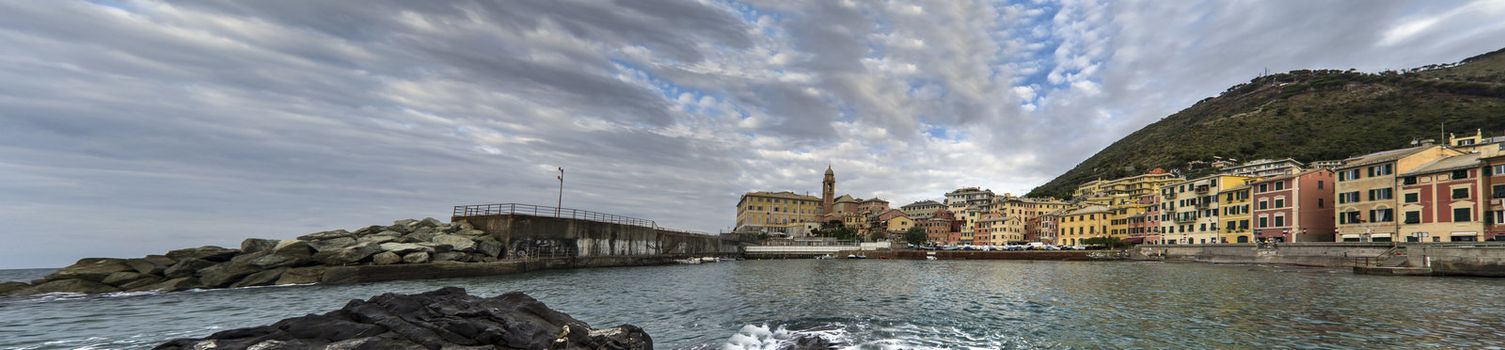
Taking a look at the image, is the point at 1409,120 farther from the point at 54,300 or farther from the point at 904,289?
the point at 54,300

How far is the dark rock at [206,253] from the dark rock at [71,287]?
4.07 meters

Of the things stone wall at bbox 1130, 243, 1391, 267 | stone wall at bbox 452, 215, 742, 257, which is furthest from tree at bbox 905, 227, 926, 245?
stone wall at bbox 452, 215, 742, 257

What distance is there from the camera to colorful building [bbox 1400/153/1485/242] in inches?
1828

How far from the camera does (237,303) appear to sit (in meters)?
22.1

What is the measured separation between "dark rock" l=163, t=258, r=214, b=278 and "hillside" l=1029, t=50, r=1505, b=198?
17375 centimetres

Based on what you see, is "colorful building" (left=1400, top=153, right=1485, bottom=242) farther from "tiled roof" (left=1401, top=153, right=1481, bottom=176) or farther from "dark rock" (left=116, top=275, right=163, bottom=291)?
"dark rock" (left=116, top=275, right=163, bottom=291)

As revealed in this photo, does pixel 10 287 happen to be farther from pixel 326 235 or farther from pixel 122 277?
pixel 326 235

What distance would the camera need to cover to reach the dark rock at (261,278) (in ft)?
94.8

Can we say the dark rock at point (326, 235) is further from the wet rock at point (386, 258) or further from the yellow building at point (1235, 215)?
the yellow building at point (1235, 215)

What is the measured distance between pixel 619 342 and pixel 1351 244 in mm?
68282

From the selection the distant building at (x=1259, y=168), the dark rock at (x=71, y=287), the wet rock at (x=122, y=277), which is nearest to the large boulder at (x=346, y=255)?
the wet rock at (x=122, y=277)

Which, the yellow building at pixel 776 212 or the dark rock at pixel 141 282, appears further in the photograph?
the yellow building at pixel 776 212

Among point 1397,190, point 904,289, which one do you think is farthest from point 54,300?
point 1397,190

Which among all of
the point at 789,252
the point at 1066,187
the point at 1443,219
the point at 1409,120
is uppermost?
the point at 1409,120
